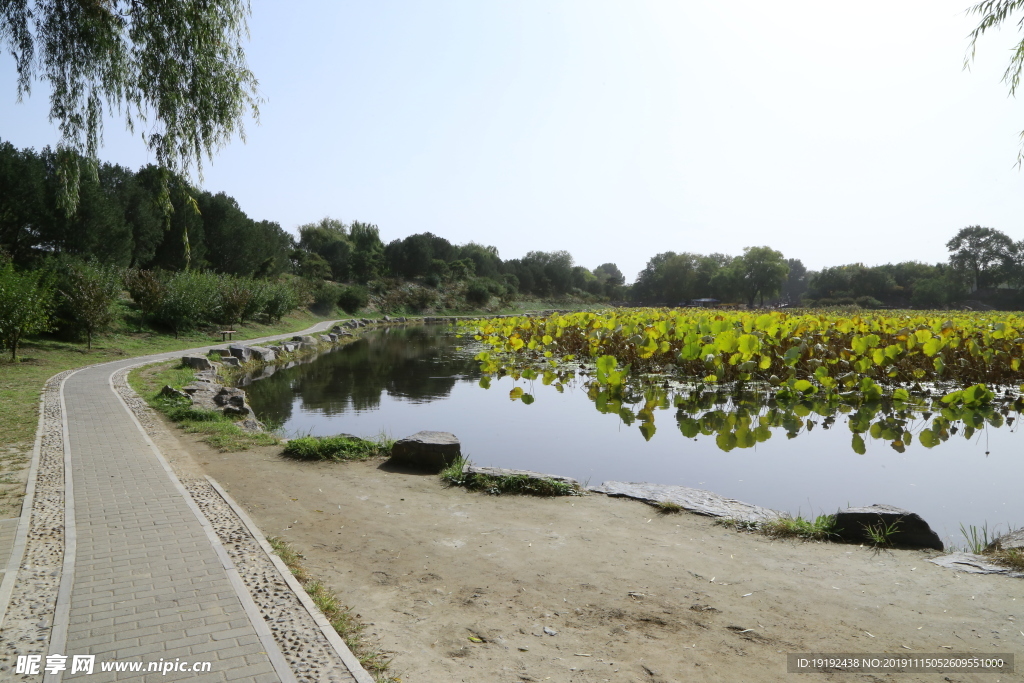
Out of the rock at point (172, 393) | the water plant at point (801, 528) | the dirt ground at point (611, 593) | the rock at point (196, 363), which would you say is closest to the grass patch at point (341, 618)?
the dirt ground at point (611, 593)

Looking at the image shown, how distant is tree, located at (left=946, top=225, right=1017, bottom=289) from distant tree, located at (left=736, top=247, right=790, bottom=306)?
1376 centimetres

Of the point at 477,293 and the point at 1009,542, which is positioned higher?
the point at 477,293

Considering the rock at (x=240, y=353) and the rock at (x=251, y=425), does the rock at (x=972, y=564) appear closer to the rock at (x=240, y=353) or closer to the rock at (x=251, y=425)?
the rock at (x=251, y=425)

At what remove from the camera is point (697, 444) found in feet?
27.1

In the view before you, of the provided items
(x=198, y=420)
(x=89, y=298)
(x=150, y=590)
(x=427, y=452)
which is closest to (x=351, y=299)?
(x=89, y=298)

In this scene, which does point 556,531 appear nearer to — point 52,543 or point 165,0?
point 52,543

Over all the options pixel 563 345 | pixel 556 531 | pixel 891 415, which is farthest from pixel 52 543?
pixel 563 345

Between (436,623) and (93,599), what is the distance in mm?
1825

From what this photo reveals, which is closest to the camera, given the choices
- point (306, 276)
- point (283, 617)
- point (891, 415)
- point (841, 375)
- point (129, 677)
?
point (129, 677)

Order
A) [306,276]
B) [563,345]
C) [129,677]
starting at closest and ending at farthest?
[129,677], [563,345], [306,276]

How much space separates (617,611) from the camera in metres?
3.48

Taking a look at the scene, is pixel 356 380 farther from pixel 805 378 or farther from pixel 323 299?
pixel 323 299

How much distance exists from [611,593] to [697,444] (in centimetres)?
493

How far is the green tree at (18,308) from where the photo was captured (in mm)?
12812
